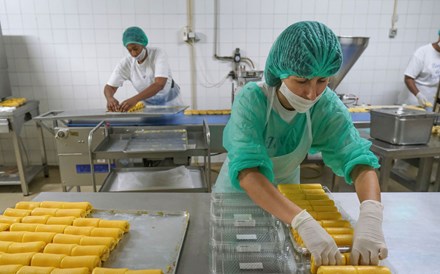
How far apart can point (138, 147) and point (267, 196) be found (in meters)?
1.58

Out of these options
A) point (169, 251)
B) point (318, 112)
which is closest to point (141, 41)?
point (318, 112)

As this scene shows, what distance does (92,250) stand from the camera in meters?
0.95

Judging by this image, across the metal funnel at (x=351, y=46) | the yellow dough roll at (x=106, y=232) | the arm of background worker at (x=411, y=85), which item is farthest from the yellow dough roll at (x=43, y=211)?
the arm of background worker at (x=411, y=85)

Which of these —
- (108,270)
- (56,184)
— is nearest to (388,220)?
(108,270)

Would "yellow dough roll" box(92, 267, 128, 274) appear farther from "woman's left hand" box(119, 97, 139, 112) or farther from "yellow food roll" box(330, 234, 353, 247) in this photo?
"woman's left hand" box(119, 97, 139, 112)

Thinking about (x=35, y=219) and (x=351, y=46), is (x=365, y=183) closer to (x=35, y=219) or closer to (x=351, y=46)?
(x=35, y=219)

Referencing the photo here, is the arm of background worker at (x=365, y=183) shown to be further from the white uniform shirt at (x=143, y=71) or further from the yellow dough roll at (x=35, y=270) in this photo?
the white uniform shirt at (x=143, y=71)

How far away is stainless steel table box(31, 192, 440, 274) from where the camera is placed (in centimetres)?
97

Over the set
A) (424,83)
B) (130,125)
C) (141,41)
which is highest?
(141,41)

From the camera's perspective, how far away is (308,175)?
13.4ft

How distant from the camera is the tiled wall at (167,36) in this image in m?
3.75

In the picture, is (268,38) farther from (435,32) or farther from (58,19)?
(58,19)

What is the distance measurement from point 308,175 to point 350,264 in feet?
11.0

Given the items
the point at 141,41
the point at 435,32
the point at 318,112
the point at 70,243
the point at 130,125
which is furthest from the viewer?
the point at 435,32
